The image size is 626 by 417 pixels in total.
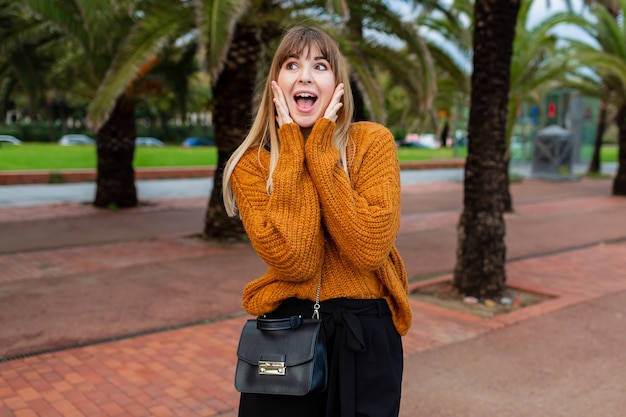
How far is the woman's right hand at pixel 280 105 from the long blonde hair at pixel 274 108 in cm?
7

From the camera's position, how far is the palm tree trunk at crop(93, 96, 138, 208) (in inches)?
511

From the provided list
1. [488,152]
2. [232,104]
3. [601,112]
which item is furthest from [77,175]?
[601,112]

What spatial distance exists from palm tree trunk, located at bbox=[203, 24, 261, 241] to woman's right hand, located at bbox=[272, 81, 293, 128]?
738cm

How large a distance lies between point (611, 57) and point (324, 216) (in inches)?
568

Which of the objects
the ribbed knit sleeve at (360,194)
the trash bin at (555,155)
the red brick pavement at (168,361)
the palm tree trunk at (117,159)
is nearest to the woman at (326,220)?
the ribbed knit sleeve at (360,194)

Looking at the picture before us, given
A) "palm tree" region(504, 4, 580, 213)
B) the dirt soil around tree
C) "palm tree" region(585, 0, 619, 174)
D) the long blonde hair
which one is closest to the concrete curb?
"palm tree" region(504, 4, 580, 213)

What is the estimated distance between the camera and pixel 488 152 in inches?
249

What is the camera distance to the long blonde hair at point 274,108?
7.16 ft

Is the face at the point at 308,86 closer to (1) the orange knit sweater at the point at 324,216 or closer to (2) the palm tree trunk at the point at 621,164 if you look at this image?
(1) the orange knit sweater at the point at 324,216

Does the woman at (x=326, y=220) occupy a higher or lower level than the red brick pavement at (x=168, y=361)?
higher

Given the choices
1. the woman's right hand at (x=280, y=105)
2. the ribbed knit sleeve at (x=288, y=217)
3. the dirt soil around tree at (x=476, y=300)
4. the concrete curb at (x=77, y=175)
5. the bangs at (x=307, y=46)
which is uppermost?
the bangs at (x=307, y=46)

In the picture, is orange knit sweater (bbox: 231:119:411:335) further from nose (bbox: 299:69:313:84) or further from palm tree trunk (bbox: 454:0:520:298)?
palm tree trunk (bbox: 454:0:520:298)

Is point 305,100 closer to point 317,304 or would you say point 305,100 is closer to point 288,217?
point 288,217

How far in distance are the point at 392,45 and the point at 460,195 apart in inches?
292
